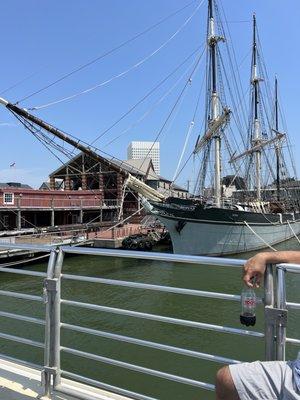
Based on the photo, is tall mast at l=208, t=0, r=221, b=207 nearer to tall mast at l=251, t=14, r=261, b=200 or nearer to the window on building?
tall mast at l=251, t=14, r=261, b=200

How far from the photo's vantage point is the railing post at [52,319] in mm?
3076

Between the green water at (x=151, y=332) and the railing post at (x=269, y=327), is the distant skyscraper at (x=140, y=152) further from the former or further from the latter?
the railing post at (x=269, y=327)

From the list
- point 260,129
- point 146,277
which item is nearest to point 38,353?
point 146,277

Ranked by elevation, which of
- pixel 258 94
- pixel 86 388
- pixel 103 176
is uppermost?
pixel 258 94

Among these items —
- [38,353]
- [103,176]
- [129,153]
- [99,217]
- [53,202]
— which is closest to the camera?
[38,353]

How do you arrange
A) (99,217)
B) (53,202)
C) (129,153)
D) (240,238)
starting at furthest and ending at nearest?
(129,153) → (99,217) → (53,202) → (240,238)

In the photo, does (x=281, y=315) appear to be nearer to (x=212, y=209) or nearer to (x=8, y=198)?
(x=212, y=209)

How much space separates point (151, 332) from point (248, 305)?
9708 mm

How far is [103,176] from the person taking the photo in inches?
2206

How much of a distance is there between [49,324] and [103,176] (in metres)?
53.3

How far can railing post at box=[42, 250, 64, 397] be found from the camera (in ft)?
10.1

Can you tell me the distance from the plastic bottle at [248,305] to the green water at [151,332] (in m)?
1.16

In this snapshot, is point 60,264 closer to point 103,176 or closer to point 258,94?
point 258,94

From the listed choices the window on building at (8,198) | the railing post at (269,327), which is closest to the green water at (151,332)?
the railing post at (269,327)
